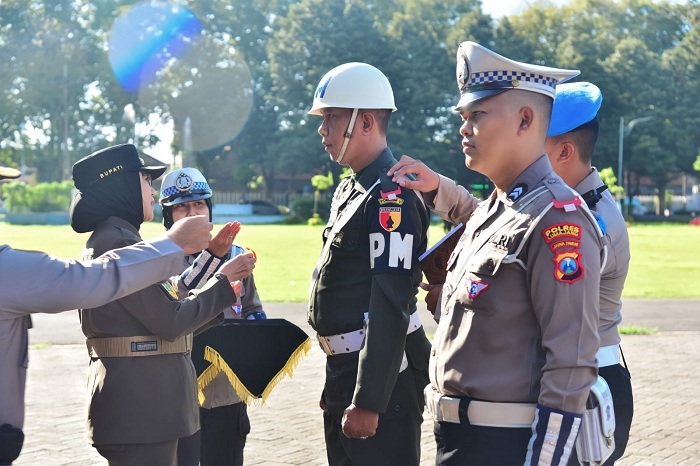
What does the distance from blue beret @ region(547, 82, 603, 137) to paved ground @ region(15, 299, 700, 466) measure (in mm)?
3487

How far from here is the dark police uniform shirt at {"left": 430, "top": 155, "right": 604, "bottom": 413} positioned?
2586 millimetres

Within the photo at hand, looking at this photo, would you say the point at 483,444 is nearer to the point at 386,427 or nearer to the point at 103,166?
the point at 386,427

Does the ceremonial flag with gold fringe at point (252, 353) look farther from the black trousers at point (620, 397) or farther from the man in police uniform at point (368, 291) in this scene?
the black trousers at point (620, 397)

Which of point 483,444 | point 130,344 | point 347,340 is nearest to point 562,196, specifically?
point 483,444

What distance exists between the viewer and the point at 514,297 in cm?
272

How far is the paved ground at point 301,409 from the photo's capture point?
6555 mm

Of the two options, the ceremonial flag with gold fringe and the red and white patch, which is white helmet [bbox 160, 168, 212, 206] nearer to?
the ceremonial flag with gold fringe

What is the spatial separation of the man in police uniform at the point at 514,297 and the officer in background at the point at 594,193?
580 mm

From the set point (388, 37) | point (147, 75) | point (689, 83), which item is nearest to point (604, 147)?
point (689, 83)

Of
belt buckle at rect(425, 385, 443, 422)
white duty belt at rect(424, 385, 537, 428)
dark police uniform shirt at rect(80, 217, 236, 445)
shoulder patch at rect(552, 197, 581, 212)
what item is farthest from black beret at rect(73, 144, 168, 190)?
shoulder patch at rect(552, 197, 581, 212)

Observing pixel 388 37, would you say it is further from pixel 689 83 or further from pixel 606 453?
pixel 606 453

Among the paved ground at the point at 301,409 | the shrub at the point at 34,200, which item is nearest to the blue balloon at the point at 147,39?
the shrub at the point at 34,200

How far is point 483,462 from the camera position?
277 centimetres

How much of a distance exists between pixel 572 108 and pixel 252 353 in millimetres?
2342
